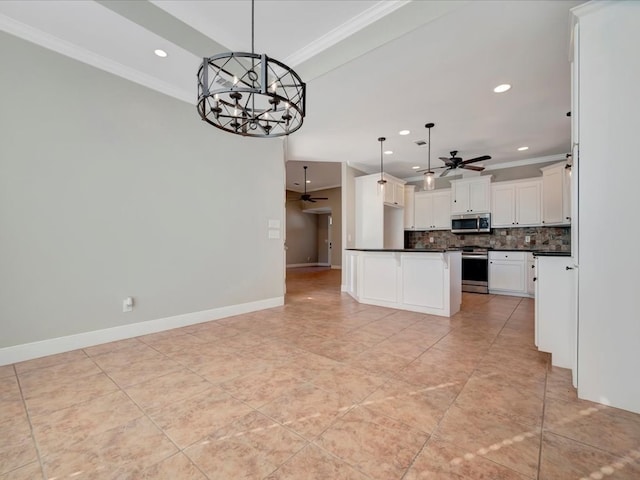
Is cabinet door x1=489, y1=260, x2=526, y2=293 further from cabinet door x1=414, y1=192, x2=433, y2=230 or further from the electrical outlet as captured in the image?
the electrical outlet

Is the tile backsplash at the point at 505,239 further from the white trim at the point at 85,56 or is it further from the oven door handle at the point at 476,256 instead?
the white trim at the point at 85,56

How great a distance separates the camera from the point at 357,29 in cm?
257

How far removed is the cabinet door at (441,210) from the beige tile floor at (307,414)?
4.16 m

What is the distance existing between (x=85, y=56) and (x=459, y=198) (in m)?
6.74

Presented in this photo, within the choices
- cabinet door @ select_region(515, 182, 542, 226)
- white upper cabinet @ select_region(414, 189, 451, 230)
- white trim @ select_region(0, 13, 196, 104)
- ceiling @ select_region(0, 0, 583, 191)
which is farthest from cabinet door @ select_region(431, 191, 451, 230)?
white trim @ select_region(0, 13, 196, 104)

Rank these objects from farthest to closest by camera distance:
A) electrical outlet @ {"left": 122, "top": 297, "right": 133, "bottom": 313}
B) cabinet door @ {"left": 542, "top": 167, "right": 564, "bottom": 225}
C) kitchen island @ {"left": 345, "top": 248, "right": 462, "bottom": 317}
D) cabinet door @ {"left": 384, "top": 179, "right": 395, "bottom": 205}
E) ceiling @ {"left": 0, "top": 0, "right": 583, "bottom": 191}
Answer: cabinet door @ {"left": 384, "top": 179, "right": 395, "bottom": 205}
cabinet door @ {"left": 542, "top": 167, "right": 564, "bottom": 225}
kitchen island @ {"left": 345, "top": 248, "right": 462, "bottom": 317}
electrical outlet @ {"left": 122, "top": 297, "right": 133, "bottom": 313}
ceiling @ {"left": 0, "top": 0, "right": 583, "bottom": 191}

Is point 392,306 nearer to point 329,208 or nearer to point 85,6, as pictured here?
point 85,6

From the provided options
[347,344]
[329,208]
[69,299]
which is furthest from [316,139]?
[329,208]

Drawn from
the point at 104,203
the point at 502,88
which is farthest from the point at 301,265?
the point at 502,88

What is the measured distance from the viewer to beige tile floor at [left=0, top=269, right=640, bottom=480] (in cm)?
127

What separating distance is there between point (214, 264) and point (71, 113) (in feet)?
7.00

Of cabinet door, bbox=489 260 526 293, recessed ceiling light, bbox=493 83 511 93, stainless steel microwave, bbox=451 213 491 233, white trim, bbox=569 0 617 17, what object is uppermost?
recessed ceiling light, bbox=493 83 511 93

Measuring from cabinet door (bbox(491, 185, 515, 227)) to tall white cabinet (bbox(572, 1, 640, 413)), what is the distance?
454 cm

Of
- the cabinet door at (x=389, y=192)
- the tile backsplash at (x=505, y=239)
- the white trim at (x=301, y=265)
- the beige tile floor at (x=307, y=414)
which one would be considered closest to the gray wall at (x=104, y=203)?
the beige tile floor at (x=307, y=414)
